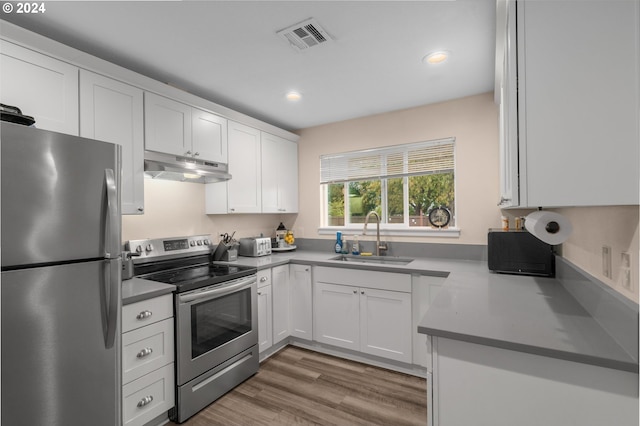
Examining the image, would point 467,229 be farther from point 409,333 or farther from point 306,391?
point 306,391

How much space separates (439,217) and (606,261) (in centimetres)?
177

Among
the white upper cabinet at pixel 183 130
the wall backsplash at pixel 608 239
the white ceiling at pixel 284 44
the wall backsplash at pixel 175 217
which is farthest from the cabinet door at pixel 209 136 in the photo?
the wall backsplash at pixel 608 239

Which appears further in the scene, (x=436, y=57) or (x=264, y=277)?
(x=264, y=277)

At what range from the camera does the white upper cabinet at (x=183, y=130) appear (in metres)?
2.18

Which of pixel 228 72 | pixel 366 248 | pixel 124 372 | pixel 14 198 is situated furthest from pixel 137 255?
pixel 366 248

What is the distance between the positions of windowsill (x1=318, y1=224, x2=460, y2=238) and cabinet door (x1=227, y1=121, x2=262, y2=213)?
87 centimetres

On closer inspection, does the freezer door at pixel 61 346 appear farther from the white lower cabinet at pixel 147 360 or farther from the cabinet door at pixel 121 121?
A: the cabinet door at pixel 121 121

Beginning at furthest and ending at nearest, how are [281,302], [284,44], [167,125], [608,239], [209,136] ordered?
[281,302]
[209,136]
[167,125]
[284,44]
[608,239]

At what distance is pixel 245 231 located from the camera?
339 centimetres

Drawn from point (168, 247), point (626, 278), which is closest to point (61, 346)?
point (168, 247)

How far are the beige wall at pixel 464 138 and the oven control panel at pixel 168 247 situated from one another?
183 cm

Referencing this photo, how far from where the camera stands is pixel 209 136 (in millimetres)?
2627

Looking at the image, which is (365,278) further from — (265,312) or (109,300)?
(109,300)

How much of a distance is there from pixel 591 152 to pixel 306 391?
2231 mm
